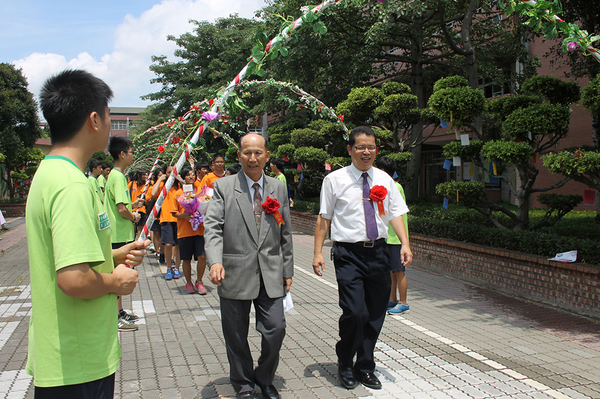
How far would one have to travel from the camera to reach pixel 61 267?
6.10 feet

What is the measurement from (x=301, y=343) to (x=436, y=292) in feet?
11.6

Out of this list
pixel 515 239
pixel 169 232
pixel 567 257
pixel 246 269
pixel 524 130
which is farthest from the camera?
pixel 169 232

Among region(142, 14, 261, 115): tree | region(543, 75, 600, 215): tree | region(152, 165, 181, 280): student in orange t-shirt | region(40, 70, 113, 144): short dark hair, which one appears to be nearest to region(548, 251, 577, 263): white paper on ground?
region(543, 75, 600, 215): tree

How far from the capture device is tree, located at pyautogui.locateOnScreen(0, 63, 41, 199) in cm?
2206

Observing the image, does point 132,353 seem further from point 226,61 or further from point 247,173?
point 226,61

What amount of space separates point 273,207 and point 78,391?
79.3 inches

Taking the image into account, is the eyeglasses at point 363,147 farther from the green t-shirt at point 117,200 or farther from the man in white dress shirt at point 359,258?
the green t-shirt at point 117,200

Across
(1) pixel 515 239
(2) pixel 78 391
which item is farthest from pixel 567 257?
(2) pixel 78 391

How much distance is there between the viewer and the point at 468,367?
4.46 m

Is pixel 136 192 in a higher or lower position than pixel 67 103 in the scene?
lower

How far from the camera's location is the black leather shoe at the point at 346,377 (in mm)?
3916

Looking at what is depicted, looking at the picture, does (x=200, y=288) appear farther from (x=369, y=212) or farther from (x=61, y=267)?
(x=61, y=267)

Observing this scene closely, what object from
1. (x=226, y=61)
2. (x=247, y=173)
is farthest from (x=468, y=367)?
(x=226, y=61)

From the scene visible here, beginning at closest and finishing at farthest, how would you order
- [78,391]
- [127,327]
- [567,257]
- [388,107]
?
[78,391] < [127,327] < [567,257] < [388,107]
